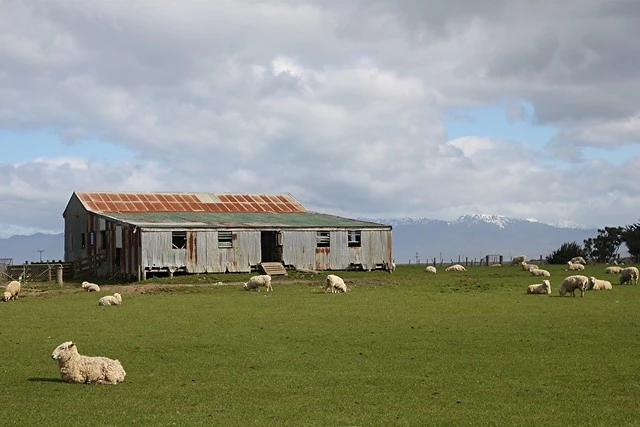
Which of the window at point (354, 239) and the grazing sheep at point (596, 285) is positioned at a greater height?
the window at point (354, 239)

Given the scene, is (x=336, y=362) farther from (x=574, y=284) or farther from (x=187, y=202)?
(x=187, y=202)

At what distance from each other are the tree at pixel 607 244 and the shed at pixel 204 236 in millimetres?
34845

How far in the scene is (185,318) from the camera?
2986 cm

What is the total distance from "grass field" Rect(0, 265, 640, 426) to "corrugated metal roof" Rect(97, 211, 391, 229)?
78.5 ft

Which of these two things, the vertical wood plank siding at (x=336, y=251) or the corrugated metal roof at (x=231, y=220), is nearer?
the corrugated metal roof at (x=231, y=220)

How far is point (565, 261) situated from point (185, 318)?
60.9 m

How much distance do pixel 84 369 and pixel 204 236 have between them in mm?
42622

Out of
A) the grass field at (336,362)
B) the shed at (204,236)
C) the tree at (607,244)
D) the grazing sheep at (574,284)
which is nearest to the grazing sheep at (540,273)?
the shed at (204,236)

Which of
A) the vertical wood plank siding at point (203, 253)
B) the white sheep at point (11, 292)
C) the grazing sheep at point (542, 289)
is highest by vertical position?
the vertical wood plank siding at point (203, 253)

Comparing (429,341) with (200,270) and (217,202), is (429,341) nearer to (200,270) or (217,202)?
(200,270)

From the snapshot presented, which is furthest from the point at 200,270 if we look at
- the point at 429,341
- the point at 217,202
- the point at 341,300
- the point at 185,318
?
the point at 429,341

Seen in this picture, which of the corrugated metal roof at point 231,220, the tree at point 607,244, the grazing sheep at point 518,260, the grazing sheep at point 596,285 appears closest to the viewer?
the grazing sheep at point 596,285

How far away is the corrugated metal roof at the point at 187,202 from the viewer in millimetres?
71000

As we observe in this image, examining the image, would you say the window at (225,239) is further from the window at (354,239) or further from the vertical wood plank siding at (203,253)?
the window at (354,239)
